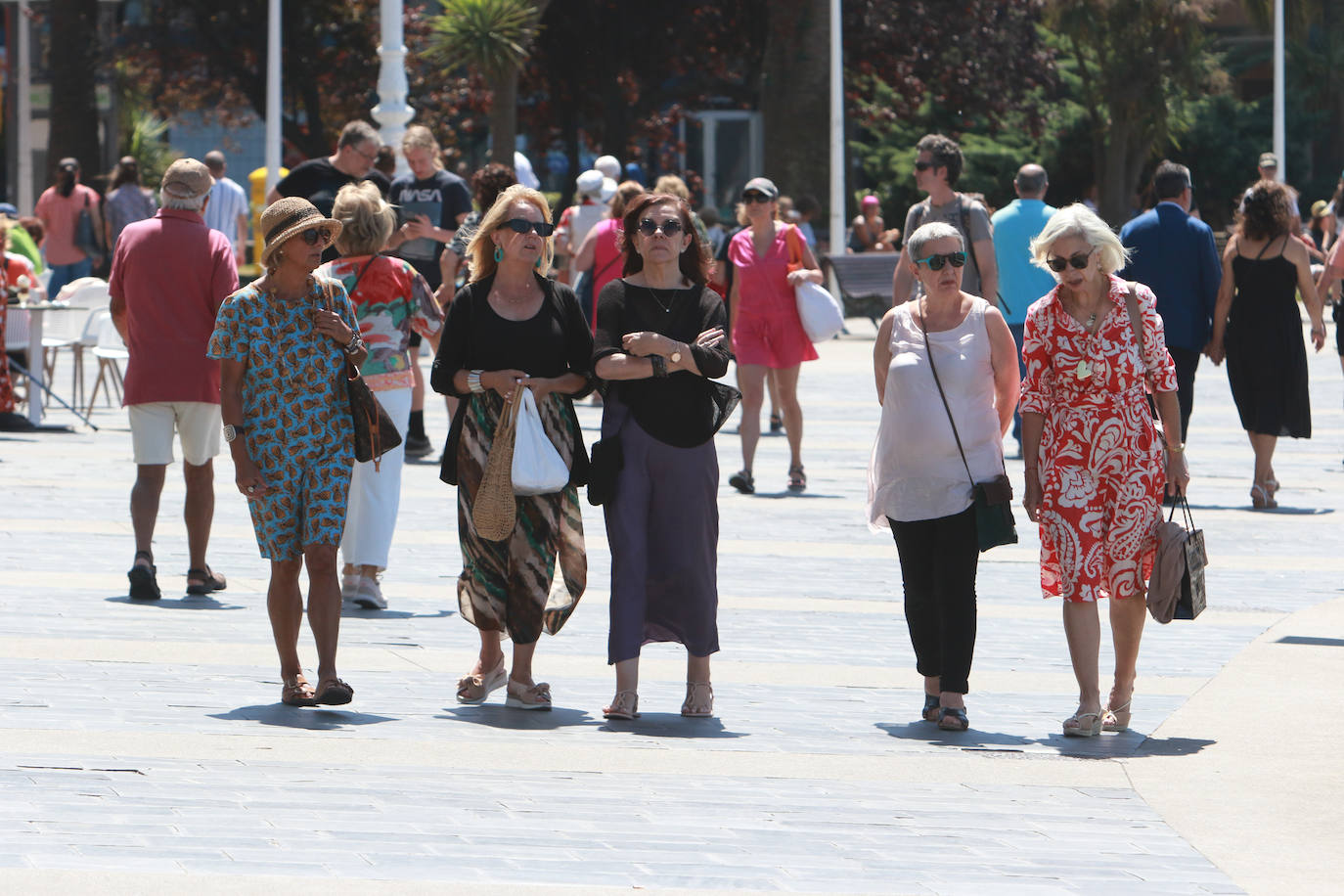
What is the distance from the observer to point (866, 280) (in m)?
26.3

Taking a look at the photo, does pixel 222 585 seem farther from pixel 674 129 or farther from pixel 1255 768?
pixel 674 129

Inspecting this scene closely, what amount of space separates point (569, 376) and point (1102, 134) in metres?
40.0

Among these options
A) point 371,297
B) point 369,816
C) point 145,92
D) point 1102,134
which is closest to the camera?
point 369,816

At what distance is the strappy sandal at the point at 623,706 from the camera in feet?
22.8

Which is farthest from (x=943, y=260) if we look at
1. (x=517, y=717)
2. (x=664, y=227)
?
(x=517, y=717)

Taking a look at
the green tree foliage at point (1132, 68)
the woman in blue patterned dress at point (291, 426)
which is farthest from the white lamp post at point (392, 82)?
the green tree foliage at point (1132, 68)

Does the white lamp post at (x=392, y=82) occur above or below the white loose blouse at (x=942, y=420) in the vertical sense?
above

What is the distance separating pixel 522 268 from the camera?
7.19 metres

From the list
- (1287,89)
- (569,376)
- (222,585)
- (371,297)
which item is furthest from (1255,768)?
(1287,89)

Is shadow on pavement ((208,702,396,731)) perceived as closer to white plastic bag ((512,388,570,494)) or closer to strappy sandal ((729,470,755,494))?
white plastic bag ((512,388,570,494))

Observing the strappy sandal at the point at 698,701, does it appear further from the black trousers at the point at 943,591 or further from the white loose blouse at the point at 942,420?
the white loose blouse at the point at 942,420

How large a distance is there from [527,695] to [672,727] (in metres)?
0.56

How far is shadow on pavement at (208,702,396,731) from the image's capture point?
6805 mm

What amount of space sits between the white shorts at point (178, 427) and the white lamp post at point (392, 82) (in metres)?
9.92
